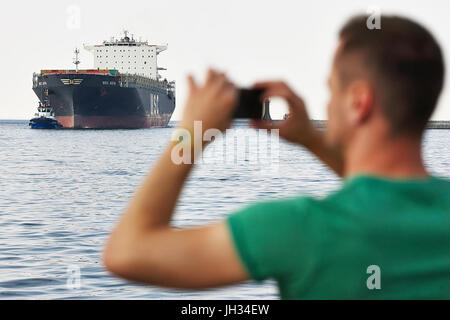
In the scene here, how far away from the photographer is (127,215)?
4.30ft

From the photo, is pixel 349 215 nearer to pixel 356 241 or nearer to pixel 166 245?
pixel 356 241

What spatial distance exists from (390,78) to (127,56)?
88.9 metres

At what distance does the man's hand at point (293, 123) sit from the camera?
160 cm

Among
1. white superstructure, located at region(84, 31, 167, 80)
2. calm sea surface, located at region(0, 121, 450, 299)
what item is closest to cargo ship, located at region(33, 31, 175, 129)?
white superstructure, located at region(84, 31, 167, 80)

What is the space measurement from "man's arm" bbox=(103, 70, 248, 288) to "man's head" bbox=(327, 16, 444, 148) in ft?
1.06

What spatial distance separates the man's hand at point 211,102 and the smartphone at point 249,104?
6 cm

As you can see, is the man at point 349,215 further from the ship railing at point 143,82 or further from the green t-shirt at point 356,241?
the ship railing at point 143,82

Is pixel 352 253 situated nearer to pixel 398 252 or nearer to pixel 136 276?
pixel 398 252

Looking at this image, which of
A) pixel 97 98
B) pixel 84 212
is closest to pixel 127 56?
pixel 97 98

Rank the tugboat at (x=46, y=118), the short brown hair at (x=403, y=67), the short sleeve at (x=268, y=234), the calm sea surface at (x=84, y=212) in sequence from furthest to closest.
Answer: the tugboat at (x=46, y=118)
the calm sea surface at (x=84, y=212)
the short brown hair at (x=403, y=67)
the short sleeve at (x=268, y=234)

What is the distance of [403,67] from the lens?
1322mm

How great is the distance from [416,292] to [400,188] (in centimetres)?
19

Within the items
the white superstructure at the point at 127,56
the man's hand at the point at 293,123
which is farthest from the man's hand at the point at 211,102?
the white superstructure at the point at 127,56

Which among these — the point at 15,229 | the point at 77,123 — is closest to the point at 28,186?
the point at 15,229
